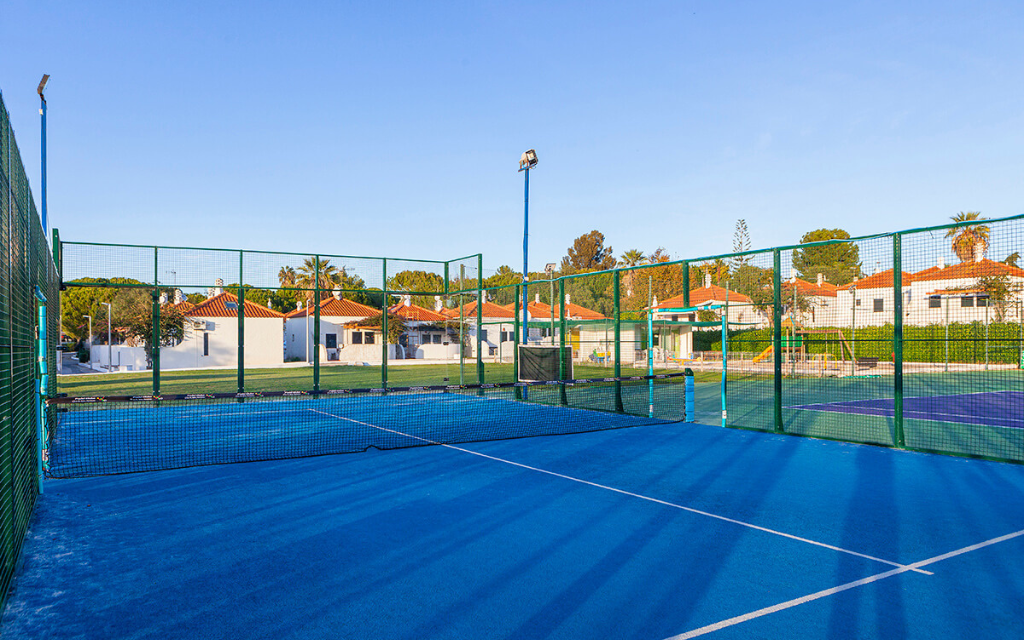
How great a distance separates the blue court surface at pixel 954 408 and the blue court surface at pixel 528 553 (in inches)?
230

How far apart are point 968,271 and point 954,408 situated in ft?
21.4

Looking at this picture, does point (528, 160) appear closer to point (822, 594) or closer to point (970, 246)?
point (970, 246)

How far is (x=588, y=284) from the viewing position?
2601 inches

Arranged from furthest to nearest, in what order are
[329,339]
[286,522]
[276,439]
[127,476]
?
1. [329,339]
2. [276,439]
3. [127,476]
4. [286,522]

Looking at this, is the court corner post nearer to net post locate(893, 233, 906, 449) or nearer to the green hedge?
the green hedge

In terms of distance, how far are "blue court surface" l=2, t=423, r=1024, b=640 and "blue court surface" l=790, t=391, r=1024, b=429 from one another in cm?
583

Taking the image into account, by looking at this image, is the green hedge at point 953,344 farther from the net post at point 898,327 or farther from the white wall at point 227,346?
the white wall at point 227,346

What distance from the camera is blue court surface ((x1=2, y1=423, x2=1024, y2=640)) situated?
3955 millimetres

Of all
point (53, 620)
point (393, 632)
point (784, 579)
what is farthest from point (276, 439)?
point (784, 579)

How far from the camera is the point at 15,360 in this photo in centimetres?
541

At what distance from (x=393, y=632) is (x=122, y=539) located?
3274 mm

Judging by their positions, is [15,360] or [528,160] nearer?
[15,360]

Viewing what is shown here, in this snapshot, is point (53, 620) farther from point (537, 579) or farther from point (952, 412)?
point (952, 412)

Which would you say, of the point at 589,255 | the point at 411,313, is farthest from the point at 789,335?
the point at 589,255
